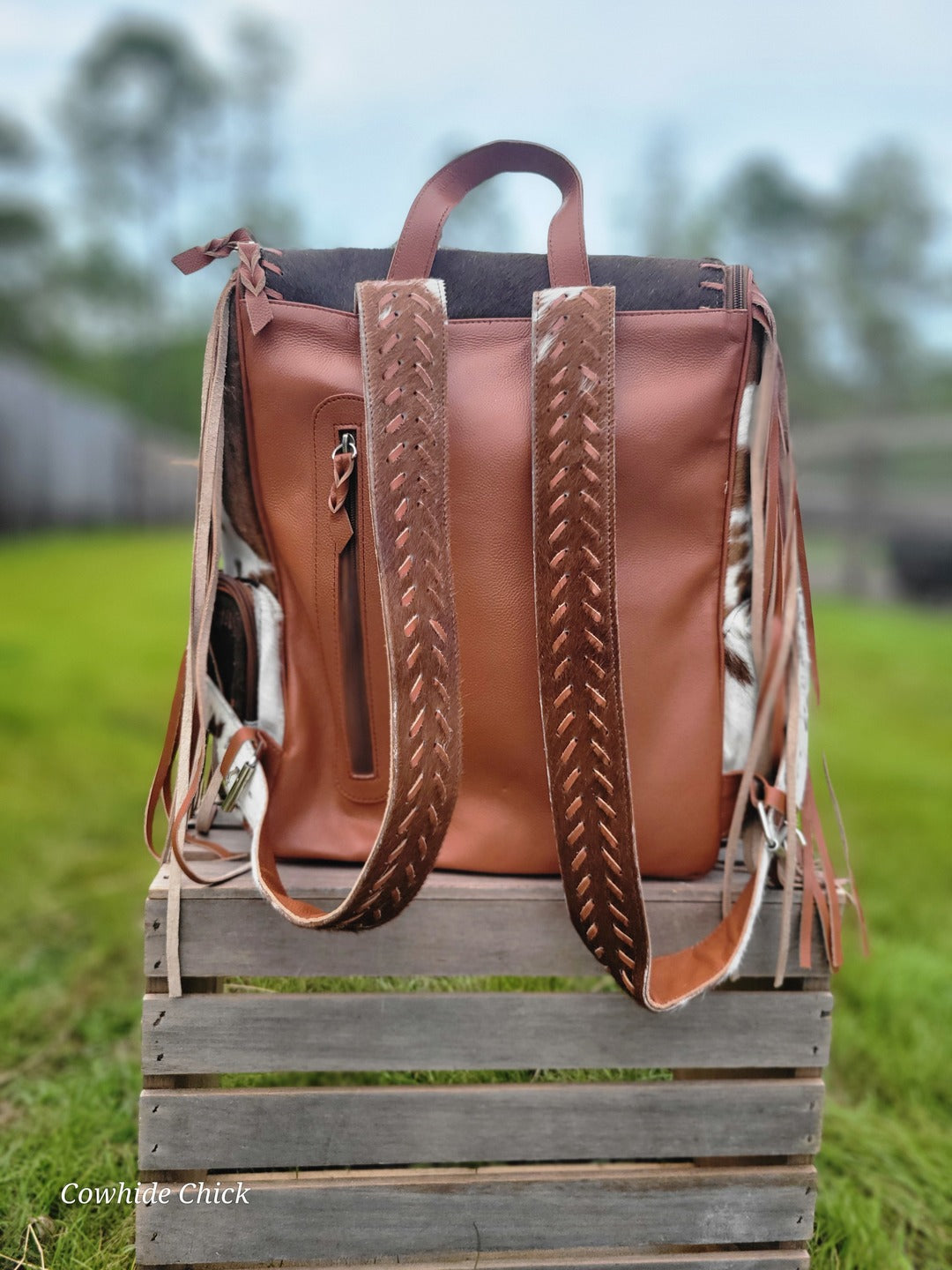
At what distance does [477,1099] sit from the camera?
88 centimetres

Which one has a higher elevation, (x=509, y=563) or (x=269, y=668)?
(x=509, y=563)

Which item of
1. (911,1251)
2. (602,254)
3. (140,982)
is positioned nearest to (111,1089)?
(140,982)

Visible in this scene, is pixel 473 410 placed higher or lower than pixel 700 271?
lower

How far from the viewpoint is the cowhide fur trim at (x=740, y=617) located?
0.87 m

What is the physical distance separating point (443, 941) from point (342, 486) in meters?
0.43

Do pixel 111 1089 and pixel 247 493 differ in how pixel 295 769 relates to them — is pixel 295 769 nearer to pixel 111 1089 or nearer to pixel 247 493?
pixel 247 493

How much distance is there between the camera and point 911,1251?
1.11 m

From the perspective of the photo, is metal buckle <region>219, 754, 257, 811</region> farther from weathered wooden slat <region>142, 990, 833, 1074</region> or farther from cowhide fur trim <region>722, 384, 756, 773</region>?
cowhide fur trim <region>722, 384, 756, 773</region>

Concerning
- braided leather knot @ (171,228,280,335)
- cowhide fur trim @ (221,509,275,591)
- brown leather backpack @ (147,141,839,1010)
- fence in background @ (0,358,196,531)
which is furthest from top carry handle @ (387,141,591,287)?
fence in background @ (0,358,196,531)

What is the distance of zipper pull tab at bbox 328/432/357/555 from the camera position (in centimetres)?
85

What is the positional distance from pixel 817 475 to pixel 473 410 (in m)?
5.40

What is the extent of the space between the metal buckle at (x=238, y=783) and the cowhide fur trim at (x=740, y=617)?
1.50 ft

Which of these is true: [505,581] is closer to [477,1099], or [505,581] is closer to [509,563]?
[509,563]

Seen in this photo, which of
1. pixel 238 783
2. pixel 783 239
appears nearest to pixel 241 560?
pixel 238 783
